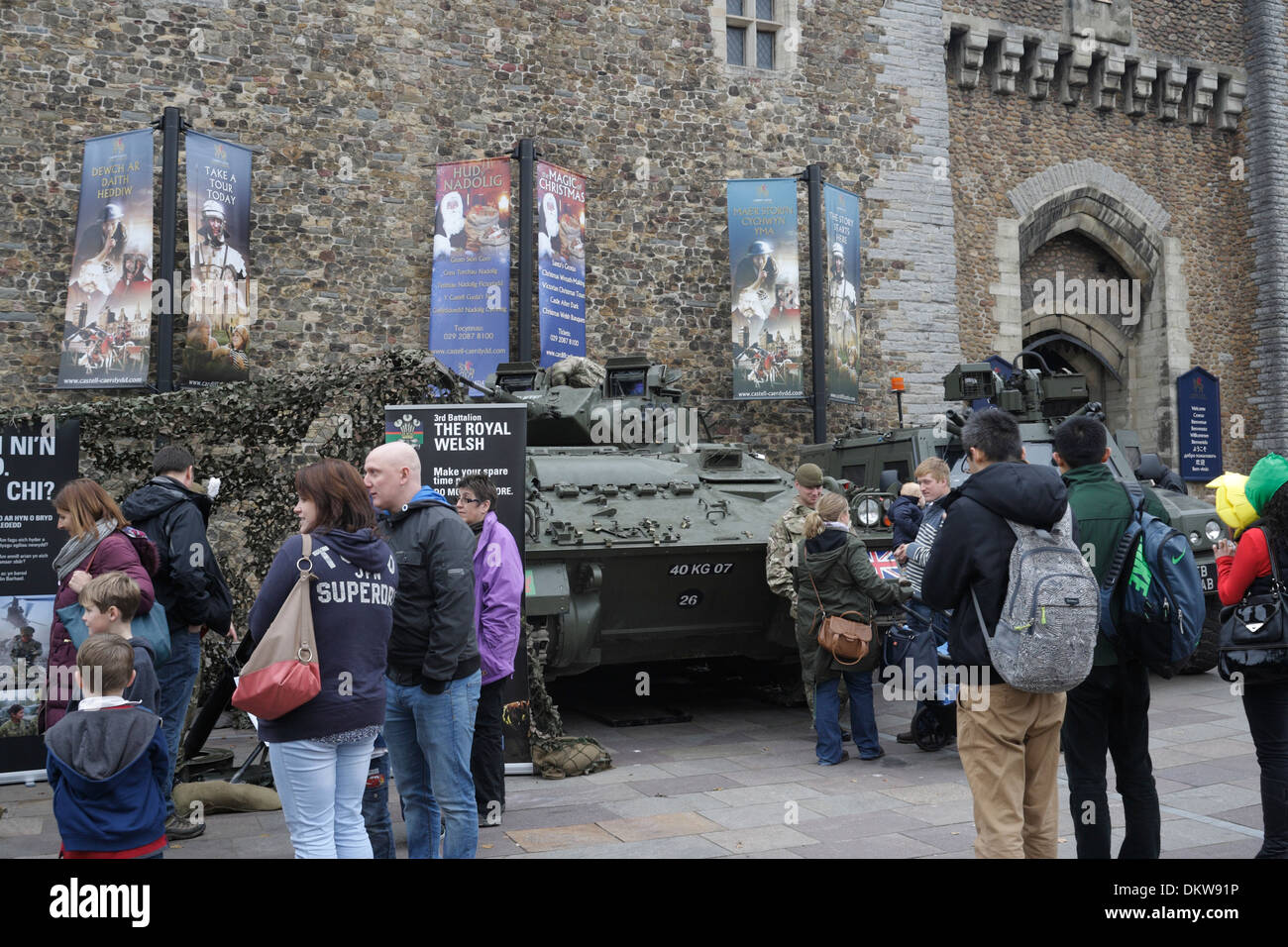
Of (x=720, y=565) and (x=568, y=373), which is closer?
(x=720, y=565)

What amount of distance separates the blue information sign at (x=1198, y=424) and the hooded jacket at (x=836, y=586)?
52.8 feet

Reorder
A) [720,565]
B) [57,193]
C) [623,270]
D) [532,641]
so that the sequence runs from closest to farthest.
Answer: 1. [532,641]
2. [720,565]
3. [57,193]
4. [623,270]

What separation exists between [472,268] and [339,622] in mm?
12110

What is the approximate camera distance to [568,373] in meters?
11.1

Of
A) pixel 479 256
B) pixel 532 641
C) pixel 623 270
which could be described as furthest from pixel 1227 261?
pixel 532 641

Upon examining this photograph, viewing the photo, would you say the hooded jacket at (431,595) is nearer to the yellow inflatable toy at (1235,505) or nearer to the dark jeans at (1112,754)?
the dark jeans at (1112,754)

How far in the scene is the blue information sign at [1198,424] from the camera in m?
21.0

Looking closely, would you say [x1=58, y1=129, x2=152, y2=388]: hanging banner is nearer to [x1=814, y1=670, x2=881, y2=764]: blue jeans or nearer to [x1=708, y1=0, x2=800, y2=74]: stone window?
[x1=708, y1=0, x2=800, y2=74]: stone window

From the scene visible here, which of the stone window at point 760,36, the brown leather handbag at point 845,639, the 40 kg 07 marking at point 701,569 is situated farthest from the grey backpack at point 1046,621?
the stone window at point 760,36

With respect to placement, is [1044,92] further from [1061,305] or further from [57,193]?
[57,193]

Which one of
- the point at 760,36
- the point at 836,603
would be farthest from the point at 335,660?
the point at 760,36

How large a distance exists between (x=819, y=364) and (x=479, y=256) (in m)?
5.37

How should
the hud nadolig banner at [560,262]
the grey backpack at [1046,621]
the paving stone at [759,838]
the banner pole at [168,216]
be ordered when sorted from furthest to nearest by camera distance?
the hud nadolig banner at [560,262], the banner pole at [168,216], the paving stone at [759,838], the grey backpack at [1046,621]
